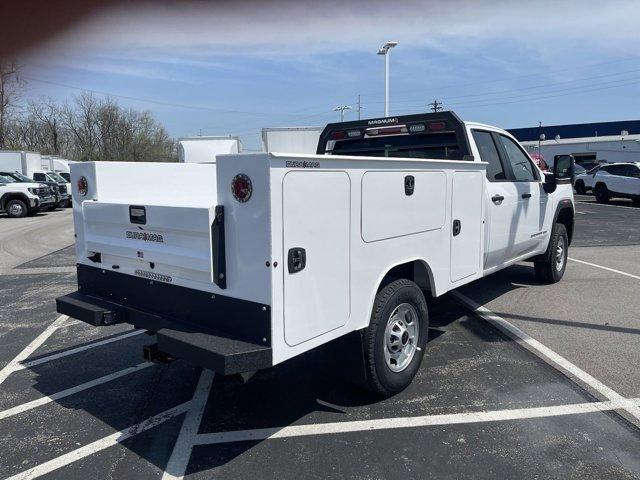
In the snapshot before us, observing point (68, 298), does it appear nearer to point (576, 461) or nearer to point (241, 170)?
point (241, 170)

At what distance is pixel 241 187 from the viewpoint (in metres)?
2.95

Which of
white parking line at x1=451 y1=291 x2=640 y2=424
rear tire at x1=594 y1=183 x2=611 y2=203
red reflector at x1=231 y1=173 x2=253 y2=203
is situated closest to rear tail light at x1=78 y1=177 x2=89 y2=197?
red reflector at x1=231 y1=173 x2=253 y2=203

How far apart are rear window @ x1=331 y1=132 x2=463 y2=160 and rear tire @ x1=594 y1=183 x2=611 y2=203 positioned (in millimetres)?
21318

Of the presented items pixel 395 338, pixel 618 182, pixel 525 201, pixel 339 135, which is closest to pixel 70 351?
pixel 395 338

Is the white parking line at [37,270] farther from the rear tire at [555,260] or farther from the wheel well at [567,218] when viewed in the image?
the wheel well at [567,218]

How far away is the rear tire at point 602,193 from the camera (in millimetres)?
23766

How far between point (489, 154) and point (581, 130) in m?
70.6

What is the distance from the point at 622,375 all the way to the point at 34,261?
10.4m

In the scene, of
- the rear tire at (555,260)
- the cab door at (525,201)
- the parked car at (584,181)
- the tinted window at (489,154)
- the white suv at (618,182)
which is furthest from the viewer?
the parked car at (584,181)

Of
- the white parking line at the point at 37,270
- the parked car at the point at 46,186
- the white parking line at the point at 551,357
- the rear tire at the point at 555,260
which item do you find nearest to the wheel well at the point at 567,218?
the rear tire at the point at 555,260

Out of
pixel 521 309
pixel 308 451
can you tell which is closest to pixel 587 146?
pixel 521 309

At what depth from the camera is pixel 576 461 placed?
10.4 ft

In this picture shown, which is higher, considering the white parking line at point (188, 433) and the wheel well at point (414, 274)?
the wheel well at point (414, 274)

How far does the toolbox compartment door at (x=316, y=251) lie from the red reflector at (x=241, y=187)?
0.19 m
